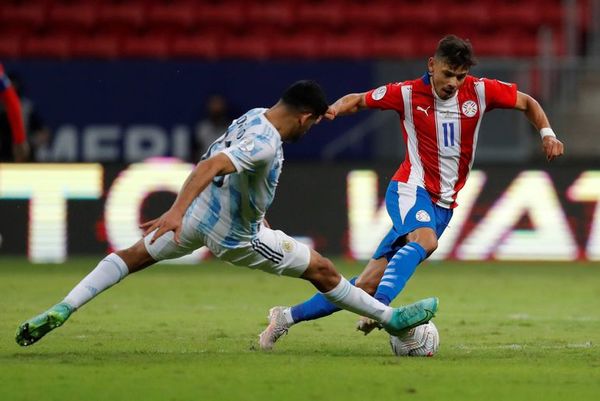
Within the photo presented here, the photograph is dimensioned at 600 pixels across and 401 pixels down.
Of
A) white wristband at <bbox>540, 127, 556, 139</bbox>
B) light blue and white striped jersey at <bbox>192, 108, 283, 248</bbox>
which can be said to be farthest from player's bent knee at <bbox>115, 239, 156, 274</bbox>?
white wristband at <bbox>540, 127, 556, 139</bbox>

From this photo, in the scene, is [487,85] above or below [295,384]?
above

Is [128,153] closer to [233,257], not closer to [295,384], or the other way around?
[233,257]

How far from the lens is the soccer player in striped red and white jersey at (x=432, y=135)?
8.40 meters

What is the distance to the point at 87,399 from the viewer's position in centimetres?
601

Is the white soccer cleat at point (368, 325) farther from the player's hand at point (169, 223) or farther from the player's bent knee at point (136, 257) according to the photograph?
the player's hand at point (169, 223)

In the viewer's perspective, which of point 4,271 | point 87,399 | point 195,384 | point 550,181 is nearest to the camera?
point 87,399

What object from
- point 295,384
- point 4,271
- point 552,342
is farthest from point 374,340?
point 4,271

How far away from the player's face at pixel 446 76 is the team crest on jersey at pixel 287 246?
1.63m

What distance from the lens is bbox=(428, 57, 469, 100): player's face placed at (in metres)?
8.30

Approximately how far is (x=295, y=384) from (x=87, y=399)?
108 cm

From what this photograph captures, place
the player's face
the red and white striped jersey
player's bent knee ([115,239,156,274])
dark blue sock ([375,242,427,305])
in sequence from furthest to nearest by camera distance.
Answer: the red and white striped jersey → the player's face → dark blue sock ([375,242,427,305]) → player's bent knee ([115,239,156,274])

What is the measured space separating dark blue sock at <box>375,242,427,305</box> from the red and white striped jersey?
0.63 m

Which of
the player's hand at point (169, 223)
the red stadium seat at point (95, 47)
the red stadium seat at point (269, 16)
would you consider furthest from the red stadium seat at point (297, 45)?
the player's hand at point (169, 223)

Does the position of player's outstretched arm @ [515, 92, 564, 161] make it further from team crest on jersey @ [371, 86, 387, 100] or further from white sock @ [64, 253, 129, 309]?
white sock @ [64, 253, 129, 309]
